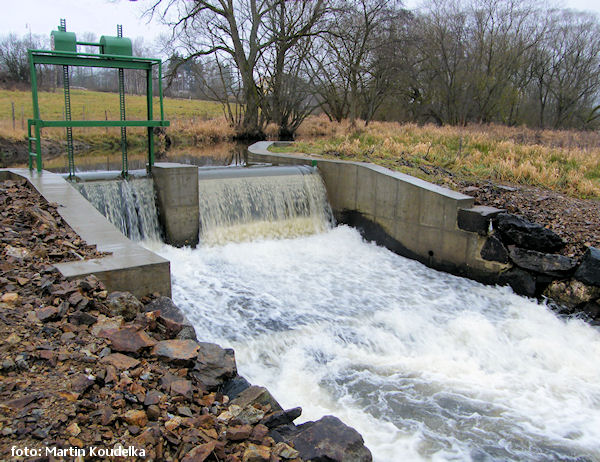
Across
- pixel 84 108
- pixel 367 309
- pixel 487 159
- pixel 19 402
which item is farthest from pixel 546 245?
pixel 84 108

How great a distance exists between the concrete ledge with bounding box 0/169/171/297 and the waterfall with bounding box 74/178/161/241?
185cm

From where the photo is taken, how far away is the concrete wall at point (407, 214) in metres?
9.30

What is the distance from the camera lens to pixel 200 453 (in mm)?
3000

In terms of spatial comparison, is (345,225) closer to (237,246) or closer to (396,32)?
(237,246)

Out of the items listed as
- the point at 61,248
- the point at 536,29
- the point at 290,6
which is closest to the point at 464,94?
the point at 536,29

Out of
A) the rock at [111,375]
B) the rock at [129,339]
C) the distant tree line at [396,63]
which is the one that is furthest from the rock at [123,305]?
the distant tree line at [396,63]

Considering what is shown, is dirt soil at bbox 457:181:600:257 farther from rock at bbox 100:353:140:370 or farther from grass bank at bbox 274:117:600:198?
rock at bbox 100:353:140:370

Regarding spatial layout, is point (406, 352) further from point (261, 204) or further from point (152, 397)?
point (261, 204)

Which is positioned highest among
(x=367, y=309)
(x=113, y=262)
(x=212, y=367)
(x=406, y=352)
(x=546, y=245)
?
(x=113, y=262)

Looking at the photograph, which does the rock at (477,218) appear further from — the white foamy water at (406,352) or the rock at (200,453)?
the rock at (200,453)

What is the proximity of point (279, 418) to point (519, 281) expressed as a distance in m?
6.24

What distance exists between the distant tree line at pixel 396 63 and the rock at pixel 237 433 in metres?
21.2

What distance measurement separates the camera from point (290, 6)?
26703 mm

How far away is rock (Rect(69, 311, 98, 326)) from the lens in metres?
4.00
